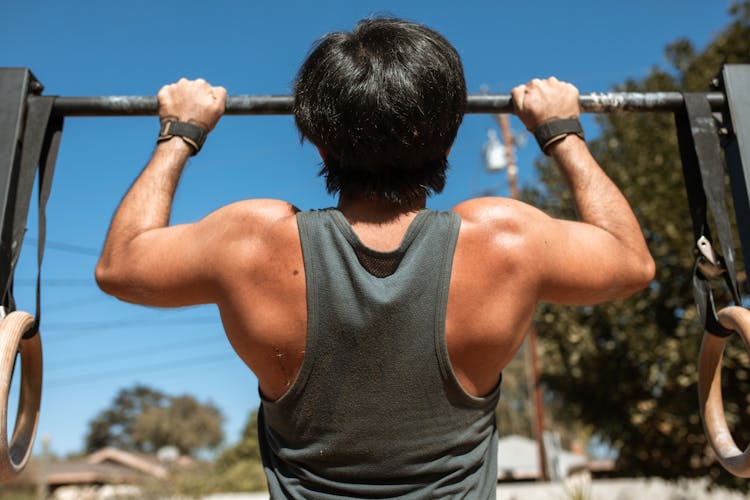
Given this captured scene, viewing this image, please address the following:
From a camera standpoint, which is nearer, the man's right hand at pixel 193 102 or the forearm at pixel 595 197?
the forearm at pixel 595 197

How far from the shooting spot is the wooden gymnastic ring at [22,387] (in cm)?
152

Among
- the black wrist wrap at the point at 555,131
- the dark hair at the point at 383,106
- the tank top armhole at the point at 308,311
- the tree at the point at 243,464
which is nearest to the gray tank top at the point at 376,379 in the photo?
the tank top armhole at the point at 308,311

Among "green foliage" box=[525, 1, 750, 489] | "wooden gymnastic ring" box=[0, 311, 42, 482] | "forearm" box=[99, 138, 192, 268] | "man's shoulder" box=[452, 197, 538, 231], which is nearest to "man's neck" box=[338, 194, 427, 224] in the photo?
"man's shoulder" box=[452, 197, 538, 231]

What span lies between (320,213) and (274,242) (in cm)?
11

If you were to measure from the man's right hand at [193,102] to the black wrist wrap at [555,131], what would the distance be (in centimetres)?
87

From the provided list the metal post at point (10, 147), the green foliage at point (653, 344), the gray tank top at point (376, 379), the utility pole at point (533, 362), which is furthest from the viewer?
the utility pole at point (533, 362)

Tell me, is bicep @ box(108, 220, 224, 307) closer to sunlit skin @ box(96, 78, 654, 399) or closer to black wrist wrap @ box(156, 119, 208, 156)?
sunlit skin @ box(96, 78, 654, 399)

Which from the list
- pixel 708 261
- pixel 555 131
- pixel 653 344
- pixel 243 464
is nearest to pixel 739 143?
pixel 708 261

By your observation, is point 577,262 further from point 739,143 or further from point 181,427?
point 181,427

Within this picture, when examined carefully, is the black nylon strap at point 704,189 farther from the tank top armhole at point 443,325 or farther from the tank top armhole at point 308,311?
the tank top armhole at point 308,311

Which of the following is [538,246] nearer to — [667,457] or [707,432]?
[707,432]

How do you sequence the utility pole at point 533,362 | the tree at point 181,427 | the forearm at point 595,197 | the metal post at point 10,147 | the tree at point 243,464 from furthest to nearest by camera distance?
the tree at point 181,427, the tree at point 243,464, the utility pole at point 533,362, the metal post at point 10,147, the forearm at point 595,197

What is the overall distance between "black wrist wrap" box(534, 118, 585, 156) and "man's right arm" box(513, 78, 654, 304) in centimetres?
1

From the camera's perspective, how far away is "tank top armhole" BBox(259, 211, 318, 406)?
53.8 inches
